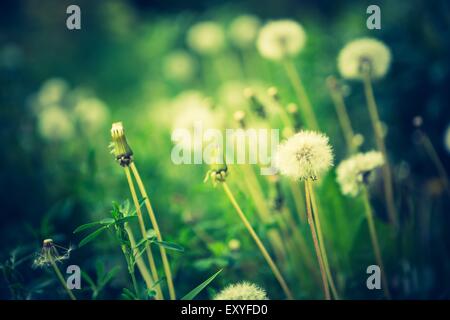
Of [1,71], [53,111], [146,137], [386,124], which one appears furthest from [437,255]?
[1,71]

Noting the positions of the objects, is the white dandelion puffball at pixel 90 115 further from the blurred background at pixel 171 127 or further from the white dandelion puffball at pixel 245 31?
the white dandelion puffball at pixel 245 31

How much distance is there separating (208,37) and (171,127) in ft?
2.34

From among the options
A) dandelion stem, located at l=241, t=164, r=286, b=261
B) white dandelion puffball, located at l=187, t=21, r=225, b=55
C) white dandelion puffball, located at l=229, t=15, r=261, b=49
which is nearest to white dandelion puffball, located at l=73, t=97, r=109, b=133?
white dandelion puffball, located at l=187, t=21, r=225, b=55

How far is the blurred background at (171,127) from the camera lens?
36.9 inches

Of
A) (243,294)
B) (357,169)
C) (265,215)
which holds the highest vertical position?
(357,169)

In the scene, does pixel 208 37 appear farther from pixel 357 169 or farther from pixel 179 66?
pixel 357 169

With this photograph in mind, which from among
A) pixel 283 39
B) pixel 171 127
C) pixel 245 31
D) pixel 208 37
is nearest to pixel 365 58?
pixel 283 39

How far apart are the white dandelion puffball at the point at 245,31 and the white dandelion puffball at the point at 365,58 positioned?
42.4 inches

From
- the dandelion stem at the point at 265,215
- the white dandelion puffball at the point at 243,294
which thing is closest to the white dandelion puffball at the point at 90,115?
the dandelion stem at the point at 265,215

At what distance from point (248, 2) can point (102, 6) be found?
903mm

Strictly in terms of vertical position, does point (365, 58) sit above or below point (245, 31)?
below

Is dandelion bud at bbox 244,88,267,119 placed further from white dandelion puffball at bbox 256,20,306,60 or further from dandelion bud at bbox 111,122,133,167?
dandelion bud at bbox 111,122,133,167

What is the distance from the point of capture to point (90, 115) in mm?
1654
